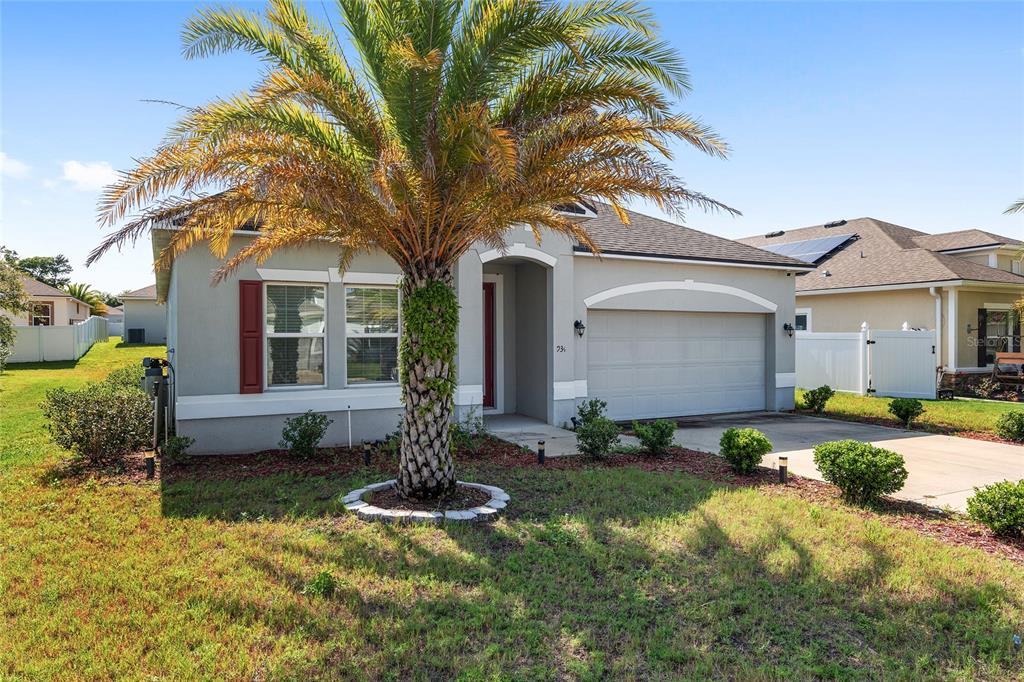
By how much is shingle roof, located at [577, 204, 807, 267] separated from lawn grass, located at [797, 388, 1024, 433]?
373cm

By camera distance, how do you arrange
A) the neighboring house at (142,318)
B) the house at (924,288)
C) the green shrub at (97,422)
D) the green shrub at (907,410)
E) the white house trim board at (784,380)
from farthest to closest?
the neighboring house at (142,318) → the house at (924,288) → the white house trim board at (784,380) → the green shrub at (907,410) → the green shrub at (97,422)

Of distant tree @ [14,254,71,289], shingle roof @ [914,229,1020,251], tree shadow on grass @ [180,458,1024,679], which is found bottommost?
tree shadow on grass @ [180,458,1024,679]

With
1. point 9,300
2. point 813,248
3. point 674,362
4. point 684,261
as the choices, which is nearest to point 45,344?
point 9,300

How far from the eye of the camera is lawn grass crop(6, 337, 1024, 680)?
3.66 metres

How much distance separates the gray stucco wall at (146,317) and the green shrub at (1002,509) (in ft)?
152

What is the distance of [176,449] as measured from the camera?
859 cm

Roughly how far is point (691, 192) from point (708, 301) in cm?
767

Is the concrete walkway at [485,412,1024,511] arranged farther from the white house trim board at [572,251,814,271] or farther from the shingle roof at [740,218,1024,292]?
the shingle roof at [740,218,1024,292]

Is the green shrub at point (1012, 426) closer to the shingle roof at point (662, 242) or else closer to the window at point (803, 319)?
the shingle roof at point (662, 242)

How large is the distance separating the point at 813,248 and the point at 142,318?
4216 cm

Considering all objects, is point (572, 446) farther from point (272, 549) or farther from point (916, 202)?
point (916, 202)

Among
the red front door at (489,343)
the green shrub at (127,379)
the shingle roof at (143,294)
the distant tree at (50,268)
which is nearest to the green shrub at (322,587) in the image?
the red front door at (489,343)

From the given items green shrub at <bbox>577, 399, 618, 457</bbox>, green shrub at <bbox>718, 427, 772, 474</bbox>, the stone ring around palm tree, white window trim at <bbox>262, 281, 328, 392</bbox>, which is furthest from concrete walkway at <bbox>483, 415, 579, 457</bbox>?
white window trim at <bbox>262, 281, 328, 392</bbox>

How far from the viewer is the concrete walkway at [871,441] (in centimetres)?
791
